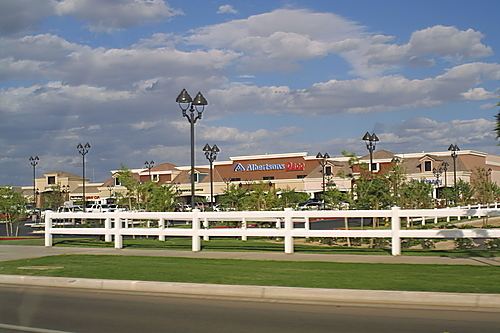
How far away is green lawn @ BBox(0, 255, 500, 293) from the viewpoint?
1348 centimetres

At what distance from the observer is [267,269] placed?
16359 millimetres

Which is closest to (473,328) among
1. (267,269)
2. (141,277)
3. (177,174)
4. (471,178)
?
(267,269)

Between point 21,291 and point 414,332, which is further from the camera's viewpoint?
point 21,291

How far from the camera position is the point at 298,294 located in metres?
13.2

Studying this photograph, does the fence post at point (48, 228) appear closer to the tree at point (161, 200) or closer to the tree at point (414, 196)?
the tree at point (161, 200)

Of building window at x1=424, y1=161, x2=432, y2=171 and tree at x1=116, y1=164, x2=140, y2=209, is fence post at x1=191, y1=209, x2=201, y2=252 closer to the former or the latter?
tree at x1=116, y1=164, x2=140, y2=209

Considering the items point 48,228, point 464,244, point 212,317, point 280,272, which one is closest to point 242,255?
point 280,272

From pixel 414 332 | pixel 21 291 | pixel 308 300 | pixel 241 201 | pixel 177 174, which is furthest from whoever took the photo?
pixel 177 174

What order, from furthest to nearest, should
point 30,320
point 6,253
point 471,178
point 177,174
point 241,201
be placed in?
1. point 177,174
2. point 471,178
3. point 241,201
4. point 6,253
5. point 30,320

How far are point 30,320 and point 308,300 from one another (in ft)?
16.6

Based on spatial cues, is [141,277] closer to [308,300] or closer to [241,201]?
[308,300]

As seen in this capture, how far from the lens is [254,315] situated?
38.0 ft

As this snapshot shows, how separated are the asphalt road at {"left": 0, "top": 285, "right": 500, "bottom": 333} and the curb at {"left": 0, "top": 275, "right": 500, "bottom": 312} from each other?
19.2 inches

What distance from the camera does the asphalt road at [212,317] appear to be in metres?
10.3
